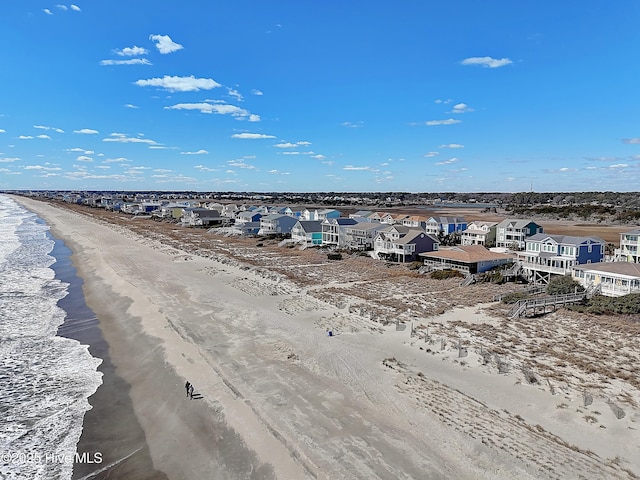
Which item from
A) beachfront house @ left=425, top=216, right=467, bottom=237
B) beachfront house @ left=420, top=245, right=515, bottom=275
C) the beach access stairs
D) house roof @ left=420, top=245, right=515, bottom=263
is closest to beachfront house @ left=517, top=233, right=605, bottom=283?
beachfront house @ left=420, top=245, right=515, bottom=275

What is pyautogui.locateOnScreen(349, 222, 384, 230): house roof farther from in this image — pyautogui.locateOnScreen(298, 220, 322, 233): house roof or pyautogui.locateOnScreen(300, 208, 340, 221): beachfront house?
pyautogui.locateOnScreen(300, 208, 340, 221): beachfront house

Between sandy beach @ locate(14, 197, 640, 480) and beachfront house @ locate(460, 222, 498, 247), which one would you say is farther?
beachfront house @ locate(460, 222, 498, 247)

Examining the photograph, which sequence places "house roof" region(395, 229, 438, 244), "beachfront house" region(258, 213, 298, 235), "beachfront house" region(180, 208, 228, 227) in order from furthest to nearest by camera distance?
1. "beachfront house" region(180, 208, 228, 227)
2. "beachfront house" region(258, 213, 298, 235)
3. "house roof" region(395, 229, 438, 244)

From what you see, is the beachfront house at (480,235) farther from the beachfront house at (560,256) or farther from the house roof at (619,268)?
the house roof at (619,268)

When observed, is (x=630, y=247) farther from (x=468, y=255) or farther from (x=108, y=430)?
(x=108, y=430)

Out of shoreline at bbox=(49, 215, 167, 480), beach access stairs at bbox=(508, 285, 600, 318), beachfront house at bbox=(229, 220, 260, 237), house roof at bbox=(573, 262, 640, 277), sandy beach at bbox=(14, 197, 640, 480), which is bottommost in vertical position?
shoreline at bbox=(49, 215, 167, 480)

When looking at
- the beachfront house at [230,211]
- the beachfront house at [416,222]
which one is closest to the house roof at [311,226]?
the beachfront house at [416,222]

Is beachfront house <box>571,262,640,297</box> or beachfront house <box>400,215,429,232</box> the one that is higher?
beachfront house <box>400,215,429,232</box>
